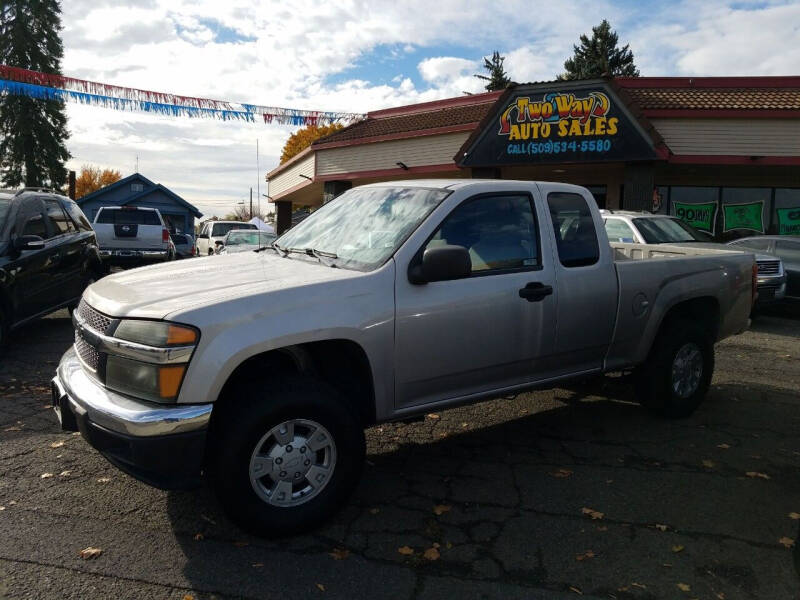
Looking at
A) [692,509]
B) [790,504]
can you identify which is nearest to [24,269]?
[692,509]

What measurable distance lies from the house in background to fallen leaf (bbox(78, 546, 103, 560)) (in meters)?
41.5

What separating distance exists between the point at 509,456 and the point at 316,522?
174cm

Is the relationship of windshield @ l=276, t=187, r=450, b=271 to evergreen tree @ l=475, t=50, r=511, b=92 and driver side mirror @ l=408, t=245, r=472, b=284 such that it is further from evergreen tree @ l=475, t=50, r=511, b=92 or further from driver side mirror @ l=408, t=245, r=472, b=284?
evergreen tree @ l=475, t=50, r=511, b=92

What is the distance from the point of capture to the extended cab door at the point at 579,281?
4602mm

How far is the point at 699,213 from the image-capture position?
2012cm

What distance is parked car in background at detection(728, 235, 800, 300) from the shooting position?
40.3 feet

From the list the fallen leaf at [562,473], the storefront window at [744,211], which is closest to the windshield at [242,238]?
the storefront window at [744,211]

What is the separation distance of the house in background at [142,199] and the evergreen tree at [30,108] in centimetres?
254

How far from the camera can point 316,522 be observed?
3502 millimetres

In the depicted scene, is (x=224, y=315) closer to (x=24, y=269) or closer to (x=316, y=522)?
(x=316, y=522)

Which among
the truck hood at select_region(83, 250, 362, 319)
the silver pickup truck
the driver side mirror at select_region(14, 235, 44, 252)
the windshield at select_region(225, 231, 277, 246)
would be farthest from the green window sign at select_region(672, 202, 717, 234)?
the truck hood at select_region(83, 250, 362, 319)

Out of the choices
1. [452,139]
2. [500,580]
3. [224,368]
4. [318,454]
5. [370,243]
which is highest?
[452,139]

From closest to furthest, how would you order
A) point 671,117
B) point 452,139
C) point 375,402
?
1. point 375,402
2. point 671,117
3. point 452,139

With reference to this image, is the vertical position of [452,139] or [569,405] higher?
[452,139]
